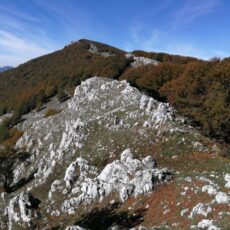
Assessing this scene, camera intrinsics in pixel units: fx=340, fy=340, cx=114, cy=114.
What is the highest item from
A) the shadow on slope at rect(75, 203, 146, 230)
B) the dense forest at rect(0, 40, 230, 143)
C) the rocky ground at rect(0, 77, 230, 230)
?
the dense forest at rect(0, 40, 230, 143)

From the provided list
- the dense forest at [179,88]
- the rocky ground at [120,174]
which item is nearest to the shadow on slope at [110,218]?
the rocky ground at [120,174]

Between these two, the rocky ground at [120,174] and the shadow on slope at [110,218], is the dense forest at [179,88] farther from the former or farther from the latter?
the shadow on slope at [110,218]

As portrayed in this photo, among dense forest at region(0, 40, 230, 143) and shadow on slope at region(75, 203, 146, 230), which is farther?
dense forest at region(0, 40, 230, 143)

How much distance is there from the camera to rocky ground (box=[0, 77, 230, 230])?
2928 centimetres

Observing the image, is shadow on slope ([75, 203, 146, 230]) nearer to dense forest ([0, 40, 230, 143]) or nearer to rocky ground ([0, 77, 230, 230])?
rocky ground ([0, 77, 230, 230])

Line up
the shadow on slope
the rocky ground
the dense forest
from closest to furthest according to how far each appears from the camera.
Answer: the rocky ground, the shadow on slope, the dense forest

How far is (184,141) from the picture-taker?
136 ft

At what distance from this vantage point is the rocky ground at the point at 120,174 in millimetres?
29281

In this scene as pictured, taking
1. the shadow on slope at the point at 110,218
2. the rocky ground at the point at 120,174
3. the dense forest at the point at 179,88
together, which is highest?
the dense forest at the point at 179,88

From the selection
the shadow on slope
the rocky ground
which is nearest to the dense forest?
the rocky ground

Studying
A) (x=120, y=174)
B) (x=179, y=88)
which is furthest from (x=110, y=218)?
(x=179, y=88)

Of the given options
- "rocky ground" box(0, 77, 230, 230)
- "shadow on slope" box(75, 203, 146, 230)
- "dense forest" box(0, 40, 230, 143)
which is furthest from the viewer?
"dense forest" box(0, 40, 230, 143)

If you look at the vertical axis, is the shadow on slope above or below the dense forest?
below

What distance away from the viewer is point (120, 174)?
37969 millimetres
